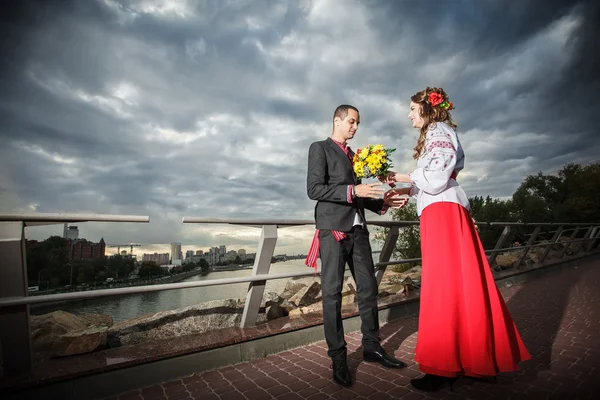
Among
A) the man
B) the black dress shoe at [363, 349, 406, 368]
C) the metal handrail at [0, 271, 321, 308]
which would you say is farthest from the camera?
the black dress shoe at [363, 349, 406, 368]

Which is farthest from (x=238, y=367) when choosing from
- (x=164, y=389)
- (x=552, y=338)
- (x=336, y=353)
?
(x=552, y=338)

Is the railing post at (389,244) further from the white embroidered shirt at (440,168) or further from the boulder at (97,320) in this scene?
the boulder at (97,320)

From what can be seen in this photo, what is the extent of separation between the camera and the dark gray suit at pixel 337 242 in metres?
2.33

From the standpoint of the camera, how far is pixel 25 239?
1.93 meters

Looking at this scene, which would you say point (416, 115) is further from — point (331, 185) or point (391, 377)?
point (391, 377)

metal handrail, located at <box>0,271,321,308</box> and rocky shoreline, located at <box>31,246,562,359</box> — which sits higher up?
metal handrail, located at <box>0,271,321,308</box>

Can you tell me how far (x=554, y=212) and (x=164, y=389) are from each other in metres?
35.5

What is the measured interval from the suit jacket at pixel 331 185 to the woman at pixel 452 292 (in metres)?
0.55

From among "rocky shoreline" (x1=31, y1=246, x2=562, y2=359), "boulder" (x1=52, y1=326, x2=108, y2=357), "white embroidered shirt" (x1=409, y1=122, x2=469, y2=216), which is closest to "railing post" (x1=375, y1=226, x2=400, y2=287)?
"rocky shoreline" (x1=31, y1=246, x2=562, y2=359)

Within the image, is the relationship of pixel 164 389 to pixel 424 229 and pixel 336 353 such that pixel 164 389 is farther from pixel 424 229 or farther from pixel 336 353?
pixel 424 229

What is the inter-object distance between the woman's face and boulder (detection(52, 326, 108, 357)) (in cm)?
303

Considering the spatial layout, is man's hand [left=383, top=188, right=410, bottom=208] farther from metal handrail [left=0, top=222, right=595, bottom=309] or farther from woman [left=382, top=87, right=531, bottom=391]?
metal handrail [left=0, top=222, right=595, bottom=309]

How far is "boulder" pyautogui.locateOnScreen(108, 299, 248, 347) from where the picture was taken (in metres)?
2.75

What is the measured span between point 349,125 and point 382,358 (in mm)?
2026
